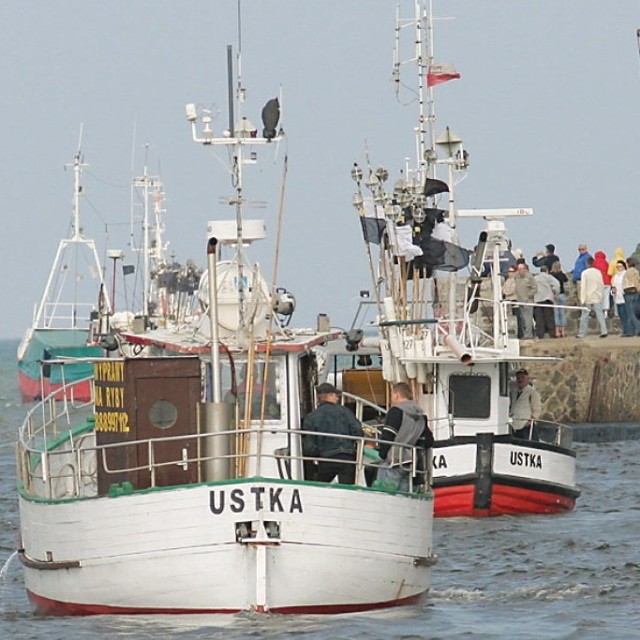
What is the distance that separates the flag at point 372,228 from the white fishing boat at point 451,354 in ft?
0.07

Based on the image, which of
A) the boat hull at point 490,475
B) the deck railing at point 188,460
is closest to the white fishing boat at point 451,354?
the boat hull at point 490,475

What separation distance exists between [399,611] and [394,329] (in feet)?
34.5

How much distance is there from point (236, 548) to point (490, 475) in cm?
1073

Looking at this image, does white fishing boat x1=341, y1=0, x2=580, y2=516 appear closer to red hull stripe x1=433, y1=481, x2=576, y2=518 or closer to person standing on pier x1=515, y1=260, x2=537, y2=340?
red hull stripe x1=433, y1=481, x2=576, y2=518

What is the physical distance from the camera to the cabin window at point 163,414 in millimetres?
17531

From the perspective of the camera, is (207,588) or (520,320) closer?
(207,588)

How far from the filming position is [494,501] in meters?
26.8

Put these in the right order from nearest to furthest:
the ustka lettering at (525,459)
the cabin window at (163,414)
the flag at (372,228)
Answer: the cabin window at (163,414), the ustka lettering at (525,459), the flag at (372,228)

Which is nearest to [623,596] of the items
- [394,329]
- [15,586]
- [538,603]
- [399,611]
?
[538,603]

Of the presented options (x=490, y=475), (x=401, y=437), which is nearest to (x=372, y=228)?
(x=490, y=475)

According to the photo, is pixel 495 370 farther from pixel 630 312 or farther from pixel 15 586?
pixel 630 312

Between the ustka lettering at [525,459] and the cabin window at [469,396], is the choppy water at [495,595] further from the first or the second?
the cabin window at [469,396]

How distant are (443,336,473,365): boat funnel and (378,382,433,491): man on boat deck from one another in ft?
24.8

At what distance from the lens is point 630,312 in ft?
133
